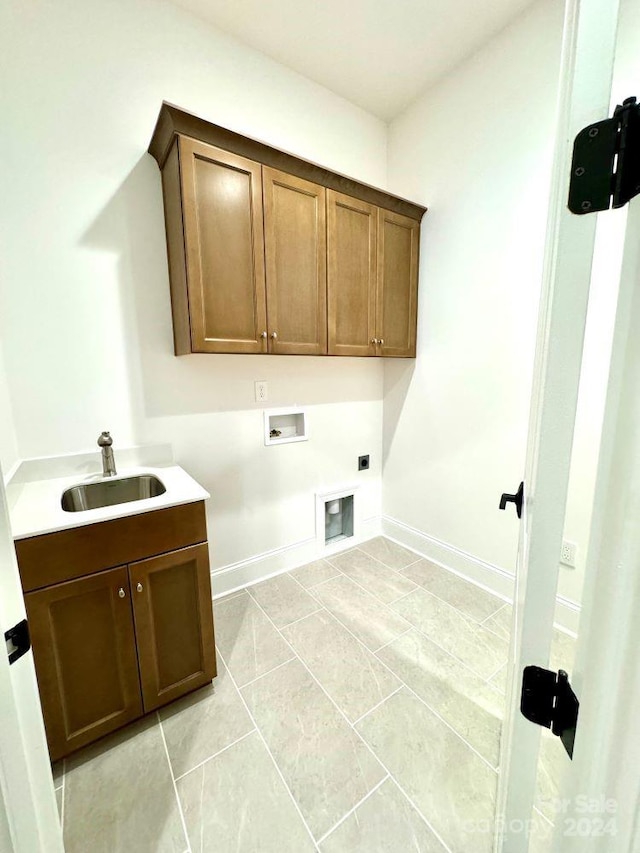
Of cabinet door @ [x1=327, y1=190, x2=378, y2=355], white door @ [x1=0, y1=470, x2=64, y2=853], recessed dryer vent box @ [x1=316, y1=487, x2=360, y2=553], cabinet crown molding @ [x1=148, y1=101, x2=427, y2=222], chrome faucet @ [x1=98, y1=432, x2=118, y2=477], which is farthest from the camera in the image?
recessed dryer vent box @ [x1=316, y1=487, x2=360, y2=553]

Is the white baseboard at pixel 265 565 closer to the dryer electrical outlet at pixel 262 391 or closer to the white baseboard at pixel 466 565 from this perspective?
the white baseboard at pixel 466 565

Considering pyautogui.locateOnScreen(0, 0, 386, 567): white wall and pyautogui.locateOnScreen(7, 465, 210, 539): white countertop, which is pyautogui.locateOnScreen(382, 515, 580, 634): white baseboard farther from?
pyautogui.locateOnScreen(7, 465, 210, 539): white countertop

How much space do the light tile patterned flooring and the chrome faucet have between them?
980 mm

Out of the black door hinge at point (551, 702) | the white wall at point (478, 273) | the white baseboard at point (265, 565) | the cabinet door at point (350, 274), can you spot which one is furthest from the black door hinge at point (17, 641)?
the white wall at point (478, 273)

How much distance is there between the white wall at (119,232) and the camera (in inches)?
55.6

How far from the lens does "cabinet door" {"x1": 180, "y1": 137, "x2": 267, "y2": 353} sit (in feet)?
4.81

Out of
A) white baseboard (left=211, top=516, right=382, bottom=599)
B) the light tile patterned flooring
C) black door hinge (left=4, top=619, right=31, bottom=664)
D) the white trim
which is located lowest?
the light tile patterned flooring

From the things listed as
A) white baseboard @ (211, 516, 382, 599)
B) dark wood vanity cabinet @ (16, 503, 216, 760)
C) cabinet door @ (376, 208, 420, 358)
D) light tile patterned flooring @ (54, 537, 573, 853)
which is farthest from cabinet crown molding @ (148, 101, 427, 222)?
light tile patterned flooring @ (54, 537, 573, 853)

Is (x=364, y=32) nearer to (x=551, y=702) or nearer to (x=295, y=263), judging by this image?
(x=295, y=263)

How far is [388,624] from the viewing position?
1822 mm

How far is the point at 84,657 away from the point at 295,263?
183cm

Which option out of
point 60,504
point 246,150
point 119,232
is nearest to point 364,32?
point 246,150

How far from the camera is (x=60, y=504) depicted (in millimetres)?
1271

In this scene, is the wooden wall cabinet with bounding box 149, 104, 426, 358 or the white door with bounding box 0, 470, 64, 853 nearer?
the white door with bounding box 0, 470, 64, 853
